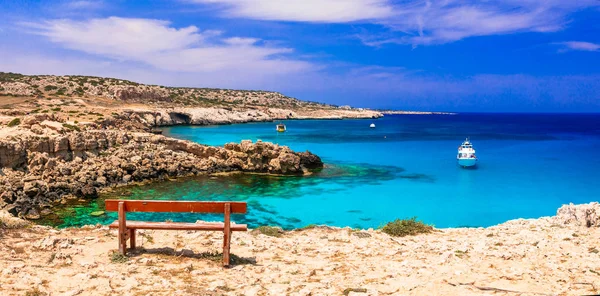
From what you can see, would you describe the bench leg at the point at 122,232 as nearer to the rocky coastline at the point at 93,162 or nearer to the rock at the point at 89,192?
the rocky coastline at the point at 93,162

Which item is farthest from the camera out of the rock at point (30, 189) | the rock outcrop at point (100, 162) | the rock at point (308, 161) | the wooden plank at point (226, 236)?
the rock at point (308, 161)

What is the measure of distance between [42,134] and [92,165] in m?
3.81

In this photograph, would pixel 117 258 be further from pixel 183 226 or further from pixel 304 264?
pixel 304 264

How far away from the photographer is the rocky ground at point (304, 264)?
546 cm

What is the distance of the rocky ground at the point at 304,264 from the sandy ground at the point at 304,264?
0.05 ft

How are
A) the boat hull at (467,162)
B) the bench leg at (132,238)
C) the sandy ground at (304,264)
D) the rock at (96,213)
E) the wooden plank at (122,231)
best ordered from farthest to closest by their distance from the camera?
the boat hull at (467,162) < the rock at (96,213) < the bench leg at (132,238) < the wooden plank at (122,231) < the sandy ground at (304,264)

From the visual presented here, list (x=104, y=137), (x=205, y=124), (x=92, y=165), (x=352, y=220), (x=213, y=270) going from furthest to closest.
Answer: (x=205, y=124)
(x=104, y=137)
(x=92, y=165)
(x=352, y=220)
(x=213, y=270)

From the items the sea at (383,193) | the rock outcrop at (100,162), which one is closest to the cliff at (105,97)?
the rock outcrop at (100,162)

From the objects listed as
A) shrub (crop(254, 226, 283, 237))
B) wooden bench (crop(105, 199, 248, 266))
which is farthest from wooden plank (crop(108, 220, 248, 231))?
shrub (crop(254, 226, 283, 237))

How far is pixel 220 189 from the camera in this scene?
24.0 metres

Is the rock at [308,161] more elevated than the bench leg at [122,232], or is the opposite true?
the bench leg at [122,232]

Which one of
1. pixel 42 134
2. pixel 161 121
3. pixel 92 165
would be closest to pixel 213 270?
pixel 92 165

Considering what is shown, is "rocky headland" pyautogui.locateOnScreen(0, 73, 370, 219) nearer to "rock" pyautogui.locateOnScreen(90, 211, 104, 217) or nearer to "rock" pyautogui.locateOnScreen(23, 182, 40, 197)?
Result: "rock" pyautogui.locateOnScreen(23, 182, 40, 197)

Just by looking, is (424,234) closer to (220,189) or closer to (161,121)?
(220,189)
